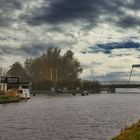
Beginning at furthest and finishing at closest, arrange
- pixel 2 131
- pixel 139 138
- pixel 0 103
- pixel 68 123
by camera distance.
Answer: pixel 0 103, pixel 68 123, pixel 2 131, pixel 139 138

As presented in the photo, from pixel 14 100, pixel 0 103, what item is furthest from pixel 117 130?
pixel 14 100

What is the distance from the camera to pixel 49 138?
45.6m

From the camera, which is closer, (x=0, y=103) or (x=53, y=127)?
(x=53, y=127)

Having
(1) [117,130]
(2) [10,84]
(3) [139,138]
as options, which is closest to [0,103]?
(2) [10,84]

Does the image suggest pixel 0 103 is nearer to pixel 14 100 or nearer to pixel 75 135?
pixel 14 100

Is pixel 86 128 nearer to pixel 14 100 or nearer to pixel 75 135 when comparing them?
pixel 75 135

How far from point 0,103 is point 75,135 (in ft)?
212

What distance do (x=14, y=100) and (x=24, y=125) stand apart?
65254 millimetres

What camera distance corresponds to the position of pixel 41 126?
5659 centimetres

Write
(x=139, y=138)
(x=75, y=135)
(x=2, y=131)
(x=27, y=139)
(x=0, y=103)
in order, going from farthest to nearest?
(x=0, y=103)
(x=2, y=131)
(x=75, y=135)
(x=27, y=139)
(x=139, y=138)

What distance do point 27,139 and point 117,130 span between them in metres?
13.7

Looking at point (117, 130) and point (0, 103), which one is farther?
point (0, 103)

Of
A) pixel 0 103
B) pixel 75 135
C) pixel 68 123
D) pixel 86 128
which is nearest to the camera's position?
pixel 75 135

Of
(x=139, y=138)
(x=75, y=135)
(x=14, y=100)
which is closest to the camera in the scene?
(x=139, y=138)
